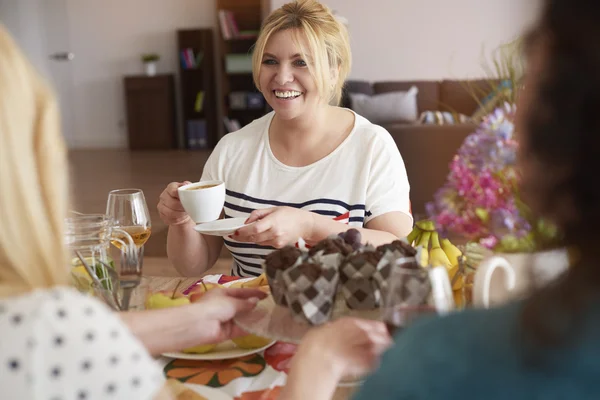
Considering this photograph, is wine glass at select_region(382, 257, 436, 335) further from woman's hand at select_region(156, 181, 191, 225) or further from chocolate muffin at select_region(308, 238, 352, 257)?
woman's hand at select_region(156, 181, 191, 225)

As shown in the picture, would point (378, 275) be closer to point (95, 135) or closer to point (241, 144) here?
point (241, 144)

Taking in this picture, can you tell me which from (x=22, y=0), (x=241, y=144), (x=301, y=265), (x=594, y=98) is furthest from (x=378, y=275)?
(x=22, y=0)

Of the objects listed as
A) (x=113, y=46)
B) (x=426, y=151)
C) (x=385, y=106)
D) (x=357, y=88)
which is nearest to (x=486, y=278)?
(x=426, y=151)

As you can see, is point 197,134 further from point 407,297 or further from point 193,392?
point 407,297

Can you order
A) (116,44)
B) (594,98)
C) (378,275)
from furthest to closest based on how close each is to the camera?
1. (116,44)
2. (378,275)
3. (594,98)

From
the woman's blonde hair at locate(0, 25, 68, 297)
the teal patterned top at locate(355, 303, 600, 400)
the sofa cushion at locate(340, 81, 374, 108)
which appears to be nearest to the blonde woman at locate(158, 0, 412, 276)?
the woman's blonde hair at locate(0, 25, 68, 297)

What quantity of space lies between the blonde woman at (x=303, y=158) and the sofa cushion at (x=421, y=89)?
5.57 m

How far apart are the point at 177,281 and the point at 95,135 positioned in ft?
27.5

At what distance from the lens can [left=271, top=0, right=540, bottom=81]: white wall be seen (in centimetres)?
764

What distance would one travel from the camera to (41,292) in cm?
71

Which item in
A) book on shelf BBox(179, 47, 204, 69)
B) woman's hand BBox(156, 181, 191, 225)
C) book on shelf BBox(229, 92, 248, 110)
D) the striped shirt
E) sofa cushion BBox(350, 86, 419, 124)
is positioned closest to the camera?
woman's hand BBox(156, 181, 191, 225)

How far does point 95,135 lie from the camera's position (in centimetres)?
Answer: 952

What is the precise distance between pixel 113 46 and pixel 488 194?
896cm

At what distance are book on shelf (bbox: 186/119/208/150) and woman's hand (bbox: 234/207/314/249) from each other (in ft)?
24.2
